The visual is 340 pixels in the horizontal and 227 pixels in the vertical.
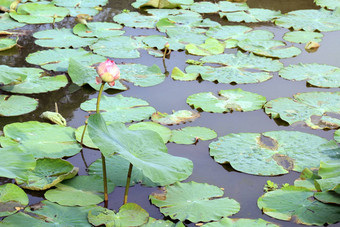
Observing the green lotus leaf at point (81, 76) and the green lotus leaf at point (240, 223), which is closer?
the green lotus leaf at point (240, 223)

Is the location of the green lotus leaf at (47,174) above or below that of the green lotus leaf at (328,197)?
below

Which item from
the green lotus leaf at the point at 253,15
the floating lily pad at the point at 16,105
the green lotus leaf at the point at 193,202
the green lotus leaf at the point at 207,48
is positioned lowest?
the floating lily pad at the point at 16,105

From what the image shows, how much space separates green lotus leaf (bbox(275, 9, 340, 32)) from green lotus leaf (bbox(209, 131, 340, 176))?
2408mm

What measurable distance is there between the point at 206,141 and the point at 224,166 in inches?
10.7

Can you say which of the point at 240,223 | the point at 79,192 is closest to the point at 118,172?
the point at 79,192

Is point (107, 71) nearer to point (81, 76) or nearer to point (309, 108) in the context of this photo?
point (81, 76)

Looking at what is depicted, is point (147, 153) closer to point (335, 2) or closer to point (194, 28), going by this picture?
point (194, 28)

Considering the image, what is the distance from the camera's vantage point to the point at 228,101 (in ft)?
10.8

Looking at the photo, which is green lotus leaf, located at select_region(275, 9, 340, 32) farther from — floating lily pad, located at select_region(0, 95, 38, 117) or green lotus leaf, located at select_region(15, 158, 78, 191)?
green lotus leaf, located at select_region(15, 158, 78, 191)

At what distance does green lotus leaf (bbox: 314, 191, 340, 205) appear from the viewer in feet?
7.02

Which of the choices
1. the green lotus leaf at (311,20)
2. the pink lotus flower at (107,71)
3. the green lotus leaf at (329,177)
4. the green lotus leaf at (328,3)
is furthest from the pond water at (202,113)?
the green lotus leaf at (328,3)

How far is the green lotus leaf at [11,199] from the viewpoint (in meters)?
2.10

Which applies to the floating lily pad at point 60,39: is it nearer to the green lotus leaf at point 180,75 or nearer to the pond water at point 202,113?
the pond water at point 202,113

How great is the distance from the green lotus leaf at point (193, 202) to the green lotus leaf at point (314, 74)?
168 cm
